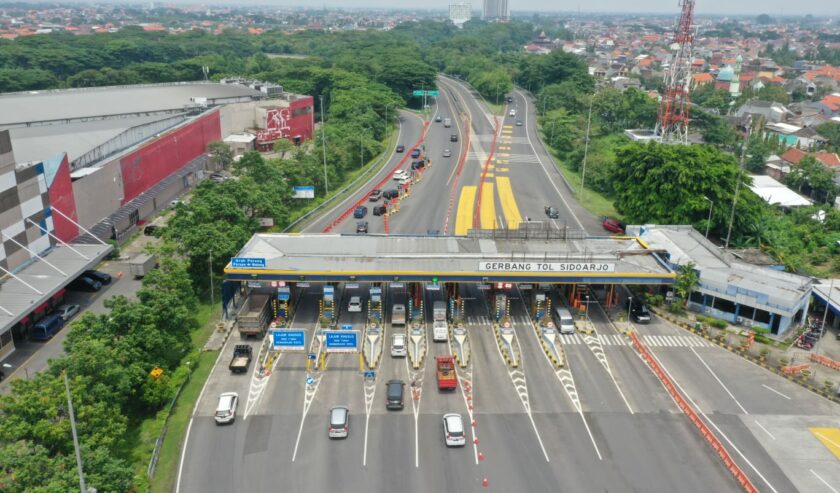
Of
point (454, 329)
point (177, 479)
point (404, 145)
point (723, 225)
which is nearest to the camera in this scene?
point (177, 479)

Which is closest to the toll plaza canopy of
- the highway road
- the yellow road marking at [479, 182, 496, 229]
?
the highway road

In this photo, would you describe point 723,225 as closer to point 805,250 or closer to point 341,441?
point 805,250

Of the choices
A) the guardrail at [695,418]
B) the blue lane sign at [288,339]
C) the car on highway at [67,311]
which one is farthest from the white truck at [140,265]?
the guardrail at [695,418]

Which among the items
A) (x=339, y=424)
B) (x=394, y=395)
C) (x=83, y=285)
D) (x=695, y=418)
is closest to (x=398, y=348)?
(x=394, y=395)

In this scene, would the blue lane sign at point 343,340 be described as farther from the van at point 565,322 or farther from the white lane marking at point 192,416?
the van at point 565,322

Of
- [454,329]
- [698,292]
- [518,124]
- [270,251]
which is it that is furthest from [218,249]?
[518,124]

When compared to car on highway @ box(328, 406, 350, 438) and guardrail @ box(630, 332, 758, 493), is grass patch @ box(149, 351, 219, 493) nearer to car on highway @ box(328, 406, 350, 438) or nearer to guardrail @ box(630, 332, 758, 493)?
car on highway @ box(328, 406, 350, 438)
